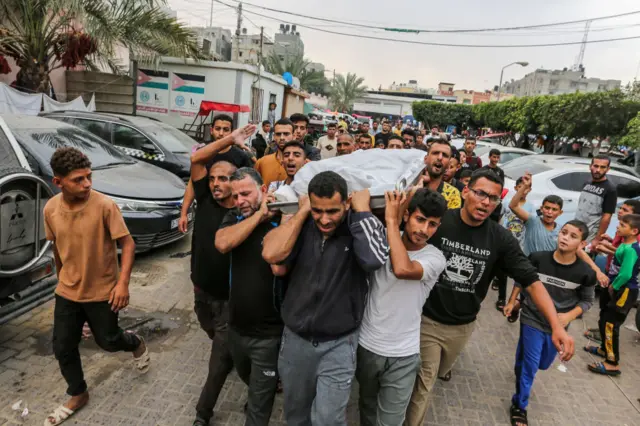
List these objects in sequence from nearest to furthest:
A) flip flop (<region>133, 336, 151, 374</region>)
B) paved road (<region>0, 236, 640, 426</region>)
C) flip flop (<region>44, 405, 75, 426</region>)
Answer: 1. flip flop (<region>44, 405, 75, 426</region>)
2. paved road (<region>0, 236, 640, 426</region>)
3. flip flop (<region>133, 336, 151, 374</region>)

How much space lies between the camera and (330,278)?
2070 mm

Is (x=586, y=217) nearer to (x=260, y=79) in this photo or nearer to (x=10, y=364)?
(x=10, y=364)

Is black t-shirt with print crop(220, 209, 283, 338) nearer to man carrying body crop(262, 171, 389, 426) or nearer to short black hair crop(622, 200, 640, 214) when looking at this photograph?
man carrying body crop(262, 171, 389, 426)

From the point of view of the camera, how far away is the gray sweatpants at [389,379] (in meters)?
2.22

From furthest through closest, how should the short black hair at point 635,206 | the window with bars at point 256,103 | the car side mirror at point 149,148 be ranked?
the window with bars at point 256,103
the car side mirror at point 149,148
the short black hair at point 635,206

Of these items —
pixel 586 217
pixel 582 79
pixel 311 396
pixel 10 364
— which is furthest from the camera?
pixel 582 79

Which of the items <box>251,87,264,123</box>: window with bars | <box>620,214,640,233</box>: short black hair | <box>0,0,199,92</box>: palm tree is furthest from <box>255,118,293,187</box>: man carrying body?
<box>251,87,264,123</box>: window with bars

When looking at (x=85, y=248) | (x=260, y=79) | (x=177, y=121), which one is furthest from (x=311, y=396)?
(x=260, y=79)

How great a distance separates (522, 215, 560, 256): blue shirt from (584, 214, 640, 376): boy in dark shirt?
0.61 metres

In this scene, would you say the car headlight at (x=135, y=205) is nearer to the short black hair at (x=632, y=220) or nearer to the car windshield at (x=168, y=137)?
the car windshield at (x=168, y=137)

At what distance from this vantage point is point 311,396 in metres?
2.20

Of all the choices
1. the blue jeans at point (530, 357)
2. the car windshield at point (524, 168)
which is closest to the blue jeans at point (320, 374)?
the blue jeans at point (530, 357)

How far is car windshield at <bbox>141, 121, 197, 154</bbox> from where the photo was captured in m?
7.76

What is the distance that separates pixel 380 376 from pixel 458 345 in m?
0.69
